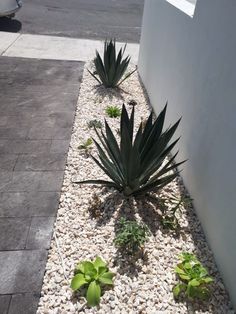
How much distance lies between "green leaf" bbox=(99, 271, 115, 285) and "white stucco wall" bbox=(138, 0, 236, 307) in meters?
0.89

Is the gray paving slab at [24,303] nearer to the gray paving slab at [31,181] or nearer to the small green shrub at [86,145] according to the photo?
the gray paving slab at [31,181]

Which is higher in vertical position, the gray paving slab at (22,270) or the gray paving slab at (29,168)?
the gray paving slab at (29,168)

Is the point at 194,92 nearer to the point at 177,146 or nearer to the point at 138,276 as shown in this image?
the point at 177,146

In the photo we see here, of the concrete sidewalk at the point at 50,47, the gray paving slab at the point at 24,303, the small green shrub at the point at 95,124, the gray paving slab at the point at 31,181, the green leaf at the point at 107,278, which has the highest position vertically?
the concrete sidewalk at the point at 50,47

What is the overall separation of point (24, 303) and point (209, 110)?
84.2 inches

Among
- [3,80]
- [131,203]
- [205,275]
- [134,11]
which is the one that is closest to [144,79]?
[3,80]

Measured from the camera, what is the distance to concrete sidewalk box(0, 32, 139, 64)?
7.18 m

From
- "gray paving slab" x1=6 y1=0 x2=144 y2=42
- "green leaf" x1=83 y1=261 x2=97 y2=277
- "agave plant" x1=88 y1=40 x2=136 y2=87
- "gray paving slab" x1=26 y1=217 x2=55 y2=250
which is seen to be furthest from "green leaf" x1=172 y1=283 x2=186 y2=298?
"gray paving slab" x1=6 y1=0 x2=144 y2=42

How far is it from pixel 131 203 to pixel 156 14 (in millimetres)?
3714

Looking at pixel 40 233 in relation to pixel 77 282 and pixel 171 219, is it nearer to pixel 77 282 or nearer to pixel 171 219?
pixel 77 282

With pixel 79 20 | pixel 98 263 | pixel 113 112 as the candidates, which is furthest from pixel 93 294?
pixel 79 20

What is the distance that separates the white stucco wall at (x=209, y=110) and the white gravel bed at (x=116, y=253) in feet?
0.50

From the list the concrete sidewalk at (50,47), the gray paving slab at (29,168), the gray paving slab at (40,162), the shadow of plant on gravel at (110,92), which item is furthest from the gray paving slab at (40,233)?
the concrete sidewalk at (50,47)

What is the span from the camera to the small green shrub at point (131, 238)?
2383 millimetres
